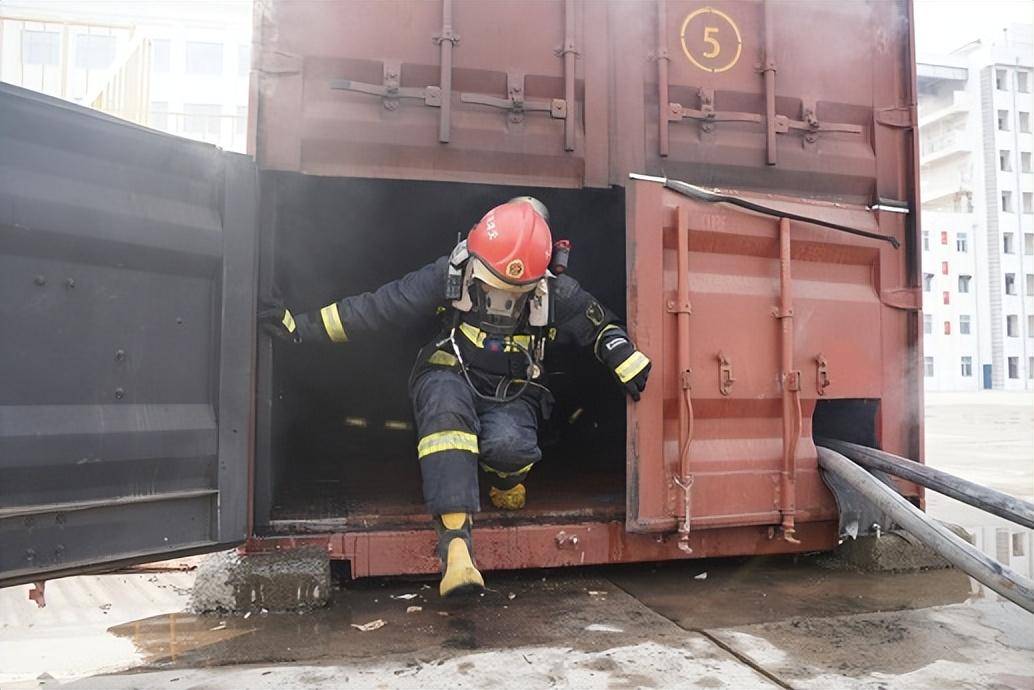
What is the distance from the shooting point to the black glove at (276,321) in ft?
9.59

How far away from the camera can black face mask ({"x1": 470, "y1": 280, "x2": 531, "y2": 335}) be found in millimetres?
3211

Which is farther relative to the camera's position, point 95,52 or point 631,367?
point 95,52

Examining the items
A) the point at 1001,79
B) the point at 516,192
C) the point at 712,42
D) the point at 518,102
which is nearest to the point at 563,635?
the point at 518,102

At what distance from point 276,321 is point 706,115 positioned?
2155 mm

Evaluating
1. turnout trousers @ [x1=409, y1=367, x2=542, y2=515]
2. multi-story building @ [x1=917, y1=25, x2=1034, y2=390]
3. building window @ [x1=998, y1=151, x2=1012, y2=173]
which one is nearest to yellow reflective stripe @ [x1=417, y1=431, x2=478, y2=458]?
turnout trousers @ [x1=409, y1=367, x2=542, y2=515]

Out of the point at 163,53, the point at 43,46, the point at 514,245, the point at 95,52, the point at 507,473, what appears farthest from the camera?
the point at 163,53

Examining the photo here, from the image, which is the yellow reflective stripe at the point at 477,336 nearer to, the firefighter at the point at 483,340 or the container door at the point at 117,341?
the firefighter at the point at 483,340

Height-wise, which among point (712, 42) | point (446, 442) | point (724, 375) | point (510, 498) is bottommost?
point (510, 498)

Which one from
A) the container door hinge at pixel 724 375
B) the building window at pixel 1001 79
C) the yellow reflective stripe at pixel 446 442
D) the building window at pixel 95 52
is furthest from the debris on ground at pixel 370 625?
the building window at pixel 1001 79

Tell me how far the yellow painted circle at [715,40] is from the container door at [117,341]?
210cm

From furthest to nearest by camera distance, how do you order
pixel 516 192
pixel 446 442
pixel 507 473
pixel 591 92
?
pixel 516 192
pixel 507 473
pixel 591 92
pixel 446 442

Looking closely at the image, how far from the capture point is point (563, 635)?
266cm

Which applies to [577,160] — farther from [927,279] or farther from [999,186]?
[999,186]

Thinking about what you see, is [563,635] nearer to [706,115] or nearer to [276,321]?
[276,321]
